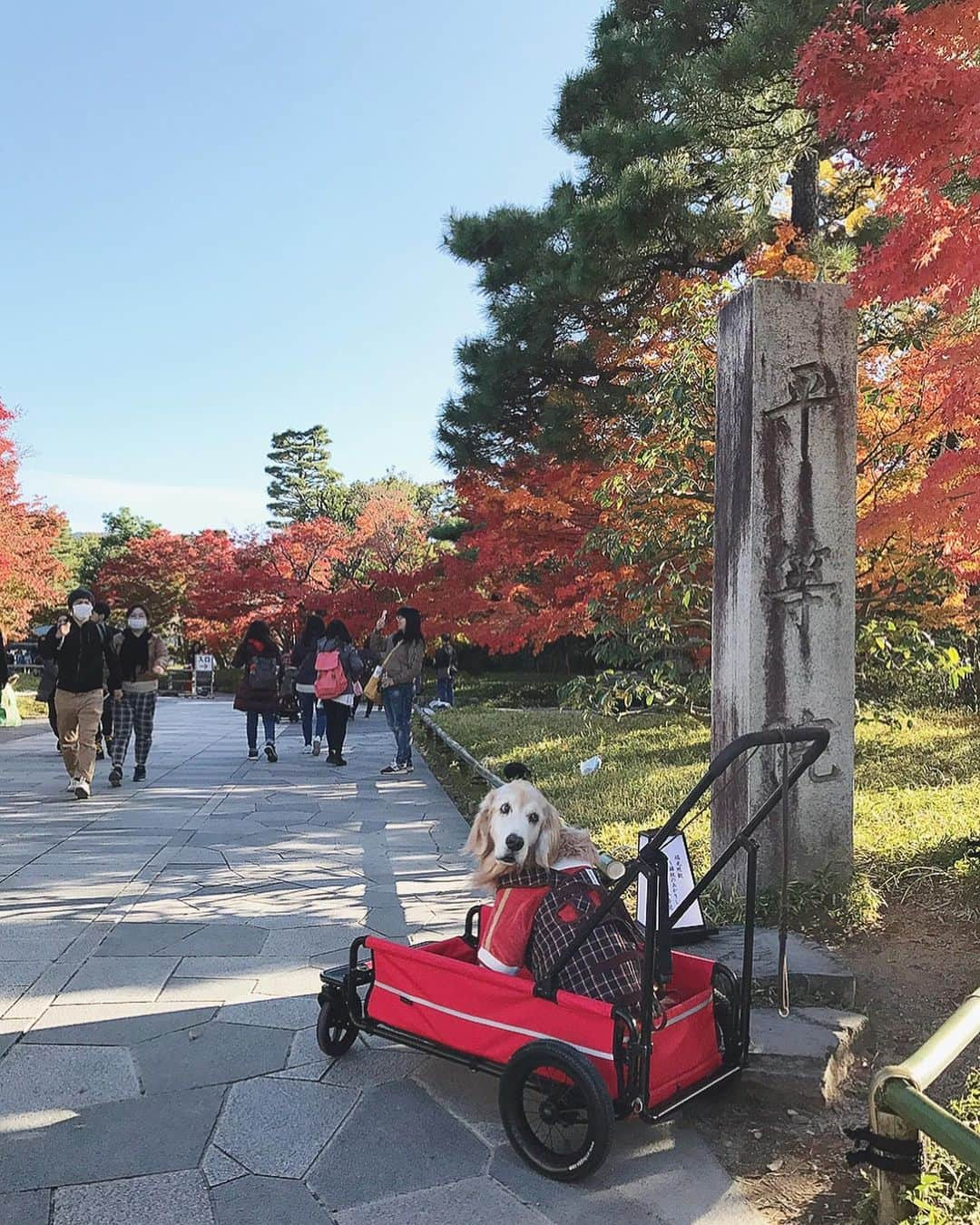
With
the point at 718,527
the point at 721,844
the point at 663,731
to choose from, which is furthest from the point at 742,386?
the point at 663,731

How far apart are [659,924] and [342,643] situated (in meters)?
9.04

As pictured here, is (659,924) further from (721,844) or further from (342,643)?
(342,643)

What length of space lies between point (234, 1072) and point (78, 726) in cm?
588

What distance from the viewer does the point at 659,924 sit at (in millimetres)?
2922

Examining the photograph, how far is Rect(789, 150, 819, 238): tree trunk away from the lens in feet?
33.2

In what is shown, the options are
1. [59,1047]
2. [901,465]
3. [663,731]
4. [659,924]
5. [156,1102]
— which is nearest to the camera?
[659,924]

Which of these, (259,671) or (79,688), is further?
(259,671)

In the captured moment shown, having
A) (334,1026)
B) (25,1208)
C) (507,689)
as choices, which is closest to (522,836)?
(334,1026)

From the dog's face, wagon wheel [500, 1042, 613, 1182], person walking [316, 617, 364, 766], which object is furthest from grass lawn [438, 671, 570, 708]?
wagon wheel [500, 1042, 613, 1182]

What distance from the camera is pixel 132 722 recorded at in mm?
10148

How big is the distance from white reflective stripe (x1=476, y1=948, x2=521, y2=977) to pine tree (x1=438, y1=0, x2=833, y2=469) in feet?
21.8

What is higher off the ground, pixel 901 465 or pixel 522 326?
pixel 522 326

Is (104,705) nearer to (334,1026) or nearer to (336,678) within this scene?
(336,678)

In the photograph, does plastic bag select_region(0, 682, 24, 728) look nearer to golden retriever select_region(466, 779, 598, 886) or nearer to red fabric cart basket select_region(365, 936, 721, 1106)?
red fabric cart basket select_region(365, 936, 721, 1106)
